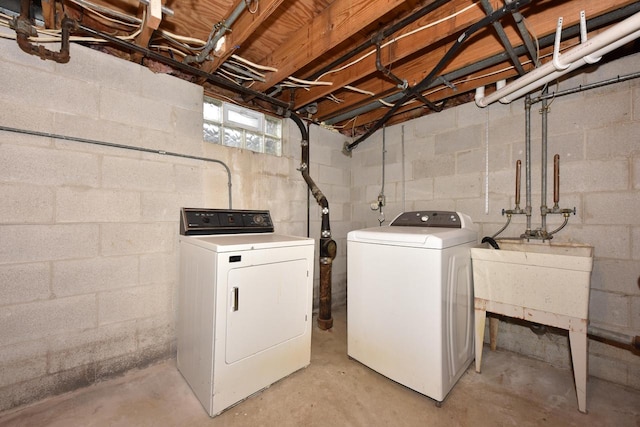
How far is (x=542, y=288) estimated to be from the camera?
61.3 inches

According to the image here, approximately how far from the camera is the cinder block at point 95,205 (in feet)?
5.05

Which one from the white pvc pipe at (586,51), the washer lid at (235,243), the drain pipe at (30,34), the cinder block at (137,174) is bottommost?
the washer lid at (235,243)

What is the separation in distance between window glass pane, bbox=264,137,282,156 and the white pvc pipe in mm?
1901

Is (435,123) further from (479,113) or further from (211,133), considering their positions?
(211,133)

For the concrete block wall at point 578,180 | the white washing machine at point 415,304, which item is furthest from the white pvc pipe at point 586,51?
the white washing machine at point 415,304

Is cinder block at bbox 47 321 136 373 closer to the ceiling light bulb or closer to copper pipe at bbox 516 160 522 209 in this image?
the ceiling light bulb

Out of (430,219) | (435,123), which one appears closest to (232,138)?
(430,219)

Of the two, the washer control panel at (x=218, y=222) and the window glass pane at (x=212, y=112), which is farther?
the window glass pane at (x=212, y=112)

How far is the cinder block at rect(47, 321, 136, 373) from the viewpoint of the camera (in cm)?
152

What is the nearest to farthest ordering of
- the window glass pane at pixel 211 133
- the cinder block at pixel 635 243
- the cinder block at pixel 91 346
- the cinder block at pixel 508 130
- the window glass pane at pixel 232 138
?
the cinder block at pixel 91 346, the cinder block at pixel 635 243, the cinder block at pixel 508 130, the window glass pane at pixel 211 133, the window glass pane at pixel 232 138

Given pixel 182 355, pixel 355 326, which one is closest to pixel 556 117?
pixel 355 326

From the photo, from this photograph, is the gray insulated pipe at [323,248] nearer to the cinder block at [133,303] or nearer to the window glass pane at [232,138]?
the window glass pane at [232,138]

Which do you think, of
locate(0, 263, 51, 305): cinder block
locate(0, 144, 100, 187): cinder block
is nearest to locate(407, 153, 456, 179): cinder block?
locate(0, 144, 100, 187): cinder block

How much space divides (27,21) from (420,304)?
8.29ft
